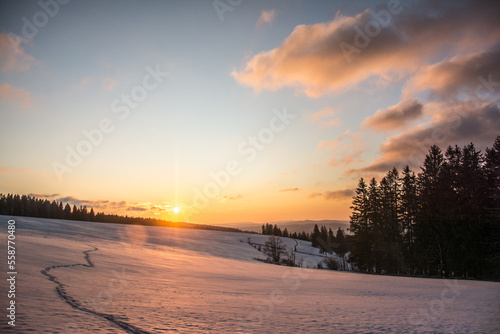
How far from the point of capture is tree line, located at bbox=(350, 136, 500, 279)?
29102 millimetres

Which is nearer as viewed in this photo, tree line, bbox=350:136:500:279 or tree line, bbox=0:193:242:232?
tree line, bbox=350:136:500:279

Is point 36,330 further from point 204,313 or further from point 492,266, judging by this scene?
point 492,266

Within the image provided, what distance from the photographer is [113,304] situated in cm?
409

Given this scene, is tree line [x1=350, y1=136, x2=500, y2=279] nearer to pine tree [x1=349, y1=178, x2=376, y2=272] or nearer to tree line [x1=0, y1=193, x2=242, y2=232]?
pine tree [x1=349, y1=178, x2=376, y2=272]

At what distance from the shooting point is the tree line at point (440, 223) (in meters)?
29.1

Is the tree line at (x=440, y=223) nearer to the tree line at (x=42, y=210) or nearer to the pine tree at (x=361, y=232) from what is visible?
the pine tree at (x=361, y=232)

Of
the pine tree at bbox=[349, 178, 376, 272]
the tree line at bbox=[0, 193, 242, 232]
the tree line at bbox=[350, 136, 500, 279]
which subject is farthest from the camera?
the tree line at bbox=[0, 193, 242, 232]

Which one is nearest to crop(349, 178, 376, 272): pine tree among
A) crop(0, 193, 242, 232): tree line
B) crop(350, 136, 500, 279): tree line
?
crop(350, 136, 500, 279): tree line

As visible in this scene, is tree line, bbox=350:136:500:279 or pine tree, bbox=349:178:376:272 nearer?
tree line, bbox=350:136:500:279

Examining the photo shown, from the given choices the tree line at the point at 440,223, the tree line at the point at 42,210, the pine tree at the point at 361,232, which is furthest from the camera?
the tree line at the point at 42,210

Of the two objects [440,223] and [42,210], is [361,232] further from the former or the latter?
[42,210]

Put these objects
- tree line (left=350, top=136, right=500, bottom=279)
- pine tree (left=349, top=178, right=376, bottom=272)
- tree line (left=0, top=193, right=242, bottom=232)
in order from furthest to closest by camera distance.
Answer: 1. tree line (left=0, top=193, right=242, bottom=232)
2. pine tree (left=349, top=178, right=376, bottom=272)
3. tree line (left=350, top=136, right=500, bottom=279)

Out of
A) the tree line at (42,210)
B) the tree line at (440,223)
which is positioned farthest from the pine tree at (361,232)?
the tree line at (42,210)

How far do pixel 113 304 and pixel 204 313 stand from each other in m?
1.39
